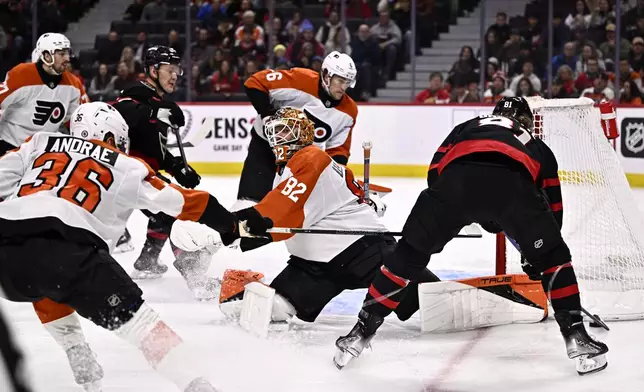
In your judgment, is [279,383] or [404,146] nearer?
[279,383]

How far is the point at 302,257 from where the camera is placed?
364 centimetres

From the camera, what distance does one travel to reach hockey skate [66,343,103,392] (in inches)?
111

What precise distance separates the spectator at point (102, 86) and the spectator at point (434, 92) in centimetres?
324

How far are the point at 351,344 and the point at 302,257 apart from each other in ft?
1.83

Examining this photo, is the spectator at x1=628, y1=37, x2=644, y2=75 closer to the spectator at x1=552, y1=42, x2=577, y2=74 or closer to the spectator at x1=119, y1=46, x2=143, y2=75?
the spectator at x1=552, y1=42, x2=577, y2=74

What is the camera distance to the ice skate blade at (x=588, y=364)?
3.08 m

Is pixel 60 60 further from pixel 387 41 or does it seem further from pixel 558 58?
pixel 558 58

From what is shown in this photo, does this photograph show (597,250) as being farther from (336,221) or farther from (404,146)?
(404,146)

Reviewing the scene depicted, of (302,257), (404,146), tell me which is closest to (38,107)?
(302,257)

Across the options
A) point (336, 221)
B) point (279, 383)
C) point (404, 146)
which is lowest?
point (404, 146)

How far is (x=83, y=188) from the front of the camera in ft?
8.50

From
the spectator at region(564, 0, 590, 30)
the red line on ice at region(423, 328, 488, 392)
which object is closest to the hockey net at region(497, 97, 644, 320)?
the red line on ice at region(423, 328, 488, 392)

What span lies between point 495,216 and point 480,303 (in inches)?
28.0

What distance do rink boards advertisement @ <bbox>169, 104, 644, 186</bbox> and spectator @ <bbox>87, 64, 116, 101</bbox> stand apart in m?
1.23
